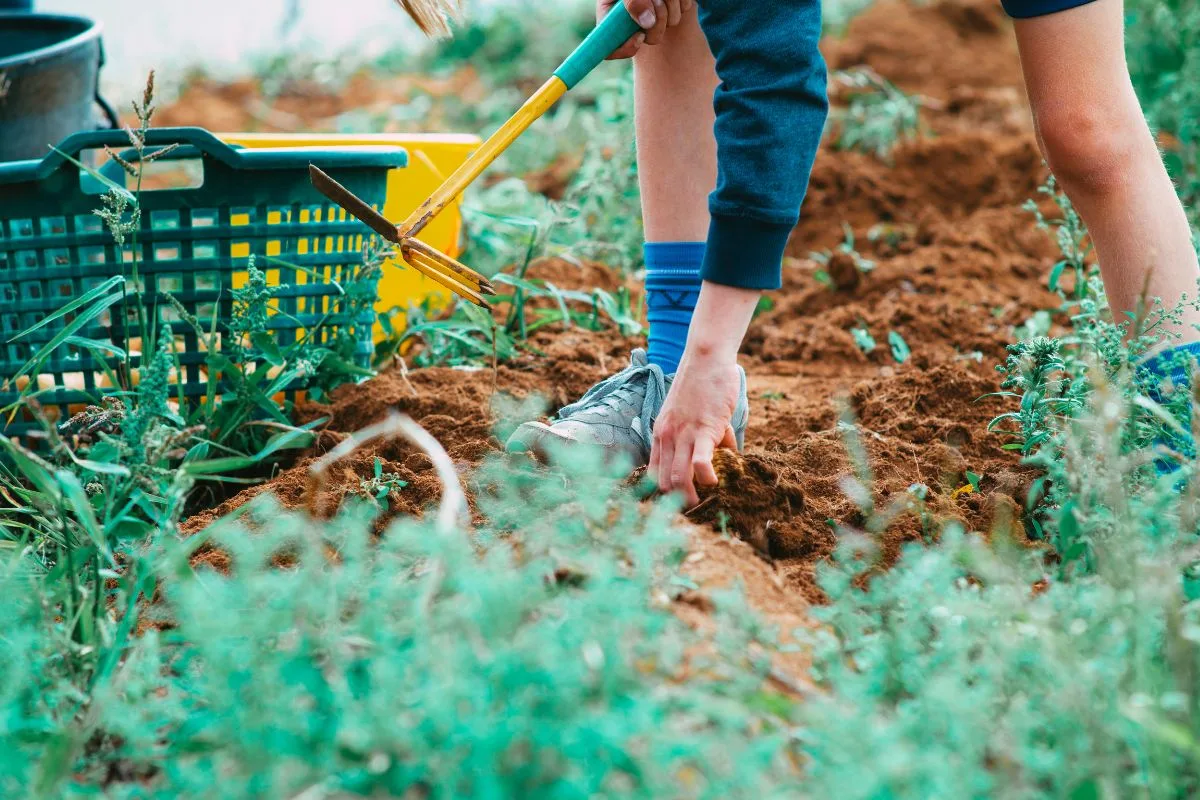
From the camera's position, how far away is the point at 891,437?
2.00 m

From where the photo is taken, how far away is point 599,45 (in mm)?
1841

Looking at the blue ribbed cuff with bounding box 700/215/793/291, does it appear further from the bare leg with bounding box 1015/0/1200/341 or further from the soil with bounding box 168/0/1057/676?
the bare leg with bounding box 1015/0/1200/341

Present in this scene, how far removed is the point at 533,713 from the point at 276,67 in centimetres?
692

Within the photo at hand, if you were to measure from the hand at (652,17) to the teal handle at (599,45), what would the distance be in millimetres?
16

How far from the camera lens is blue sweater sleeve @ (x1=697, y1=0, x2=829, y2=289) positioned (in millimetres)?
1514

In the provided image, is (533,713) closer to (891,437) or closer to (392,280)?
(891,437)

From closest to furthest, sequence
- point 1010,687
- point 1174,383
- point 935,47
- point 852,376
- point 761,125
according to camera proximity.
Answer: point 1010,687
point 761,125
point 1174,383
point 852,376
point 935,47

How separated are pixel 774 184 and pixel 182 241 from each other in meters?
1.08

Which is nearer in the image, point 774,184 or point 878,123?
point 774,184

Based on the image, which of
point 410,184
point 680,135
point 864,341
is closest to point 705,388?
point 680,135

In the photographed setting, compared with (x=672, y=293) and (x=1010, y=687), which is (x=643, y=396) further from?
(x=1010, y=687)

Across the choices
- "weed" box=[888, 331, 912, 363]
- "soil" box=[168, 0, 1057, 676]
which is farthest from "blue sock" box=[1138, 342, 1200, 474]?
"weed" box=[888, 331, 912, 363]

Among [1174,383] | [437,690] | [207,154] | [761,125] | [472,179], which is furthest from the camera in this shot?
[207,154]

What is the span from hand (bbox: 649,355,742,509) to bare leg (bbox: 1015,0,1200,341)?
0.62 m
